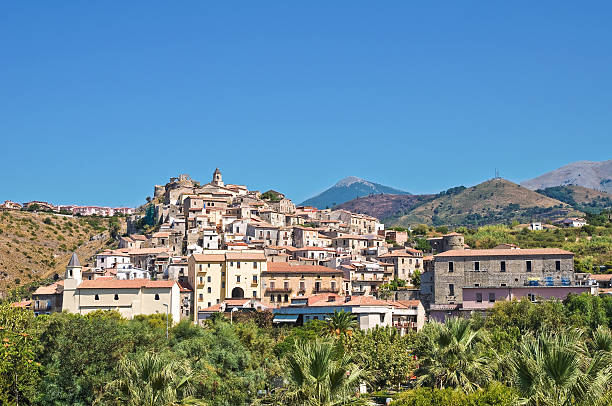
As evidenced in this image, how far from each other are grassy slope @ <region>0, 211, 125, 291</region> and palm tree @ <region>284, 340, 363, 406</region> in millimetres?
126517

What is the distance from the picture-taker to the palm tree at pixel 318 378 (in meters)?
27.3

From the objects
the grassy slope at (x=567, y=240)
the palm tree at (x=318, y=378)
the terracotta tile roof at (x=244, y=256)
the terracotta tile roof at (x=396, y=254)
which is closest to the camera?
the palm tree at (x=318, y=378)

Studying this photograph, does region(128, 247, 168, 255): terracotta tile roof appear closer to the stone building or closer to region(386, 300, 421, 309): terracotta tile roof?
region(386, 300, 421, 309): terracotta tile roof

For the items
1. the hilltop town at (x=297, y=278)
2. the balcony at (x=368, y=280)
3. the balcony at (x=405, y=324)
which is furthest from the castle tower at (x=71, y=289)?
the balcony at (x=368, y=280)

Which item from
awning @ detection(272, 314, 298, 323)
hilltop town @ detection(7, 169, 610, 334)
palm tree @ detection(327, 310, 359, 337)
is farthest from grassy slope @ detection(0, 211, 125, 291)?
palm tree @ detection(327, 310, 359, 337)

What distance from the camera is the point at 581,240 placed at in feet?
480

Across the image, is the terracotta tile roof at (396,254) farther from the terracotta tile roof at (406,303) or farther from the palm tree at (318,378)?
the palm tree at (318,378)

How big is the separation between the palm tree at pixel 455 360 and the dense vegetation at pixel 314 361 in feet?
0.21

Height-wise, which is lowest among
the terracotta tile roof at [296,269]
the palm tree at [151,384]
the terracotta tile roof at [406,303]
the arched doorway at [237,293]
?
the palm tree at [151,384]

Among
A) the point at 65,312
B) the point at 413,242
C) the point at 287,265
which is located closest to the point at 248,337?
the point at 65,312

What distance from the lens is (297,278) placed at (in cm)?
10206

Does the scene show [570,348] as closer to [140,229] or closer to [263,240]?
[263,240]

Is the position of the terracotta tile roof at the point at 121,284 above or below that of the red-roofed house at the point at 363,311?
above

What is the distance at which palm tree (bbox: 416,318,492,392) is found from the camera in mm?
38844
